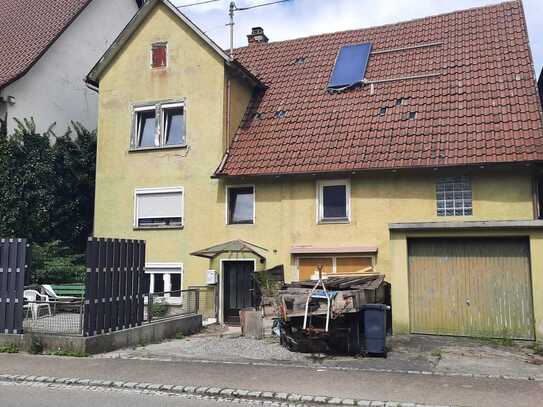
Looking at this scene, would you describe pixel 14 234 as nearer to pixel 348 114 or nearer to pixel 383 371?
pixel 348 114

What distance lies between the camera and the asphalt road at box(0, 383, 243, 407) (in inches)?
309

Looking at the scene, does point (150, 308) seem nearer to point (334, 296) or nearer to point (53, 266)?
point (334, 296)

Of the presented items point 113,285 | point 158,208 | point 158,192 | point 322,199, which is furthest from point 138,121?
point 113,285

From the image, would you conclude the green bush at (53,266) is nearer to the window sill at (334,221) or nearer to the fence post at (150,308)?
the fence post at (150,308)

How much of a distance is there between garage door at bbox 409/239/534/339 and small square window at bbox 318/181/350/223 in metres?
2.66

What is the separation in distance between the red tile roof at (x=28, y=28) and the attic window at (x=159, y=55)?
15.0ft

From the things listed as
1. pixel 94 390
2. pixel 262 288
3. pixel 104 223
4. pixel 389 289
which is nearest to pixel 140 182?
pixel 104 223

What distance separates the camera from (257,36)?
79.6 ft

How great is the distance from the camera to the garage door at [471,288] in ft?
42.9

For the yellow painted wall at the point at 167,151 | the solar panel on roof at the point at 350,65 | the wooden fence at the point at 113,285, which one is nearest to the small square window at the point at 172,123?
the yellow painted wall at the point at 167,151

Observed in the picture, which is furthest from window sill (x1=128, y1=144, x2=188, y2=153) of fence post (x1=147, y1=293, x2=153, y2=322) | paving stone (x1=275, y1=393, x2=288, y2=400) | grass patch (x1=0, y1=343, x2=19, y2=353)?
paving stone (x1=275, y1=393, x2=288, y2=400)

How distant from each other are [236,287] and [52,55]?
11.7 meters

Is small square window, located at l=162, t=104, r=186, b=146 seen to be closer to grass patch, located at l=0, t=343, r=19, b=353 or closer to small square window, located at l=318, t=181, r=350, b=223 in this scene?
small square window, located at l=318, t=181, r=350, b=223

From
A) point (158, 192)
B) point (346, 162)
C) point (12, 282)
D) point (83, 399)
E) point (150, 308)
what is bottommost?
point (83, 399)
